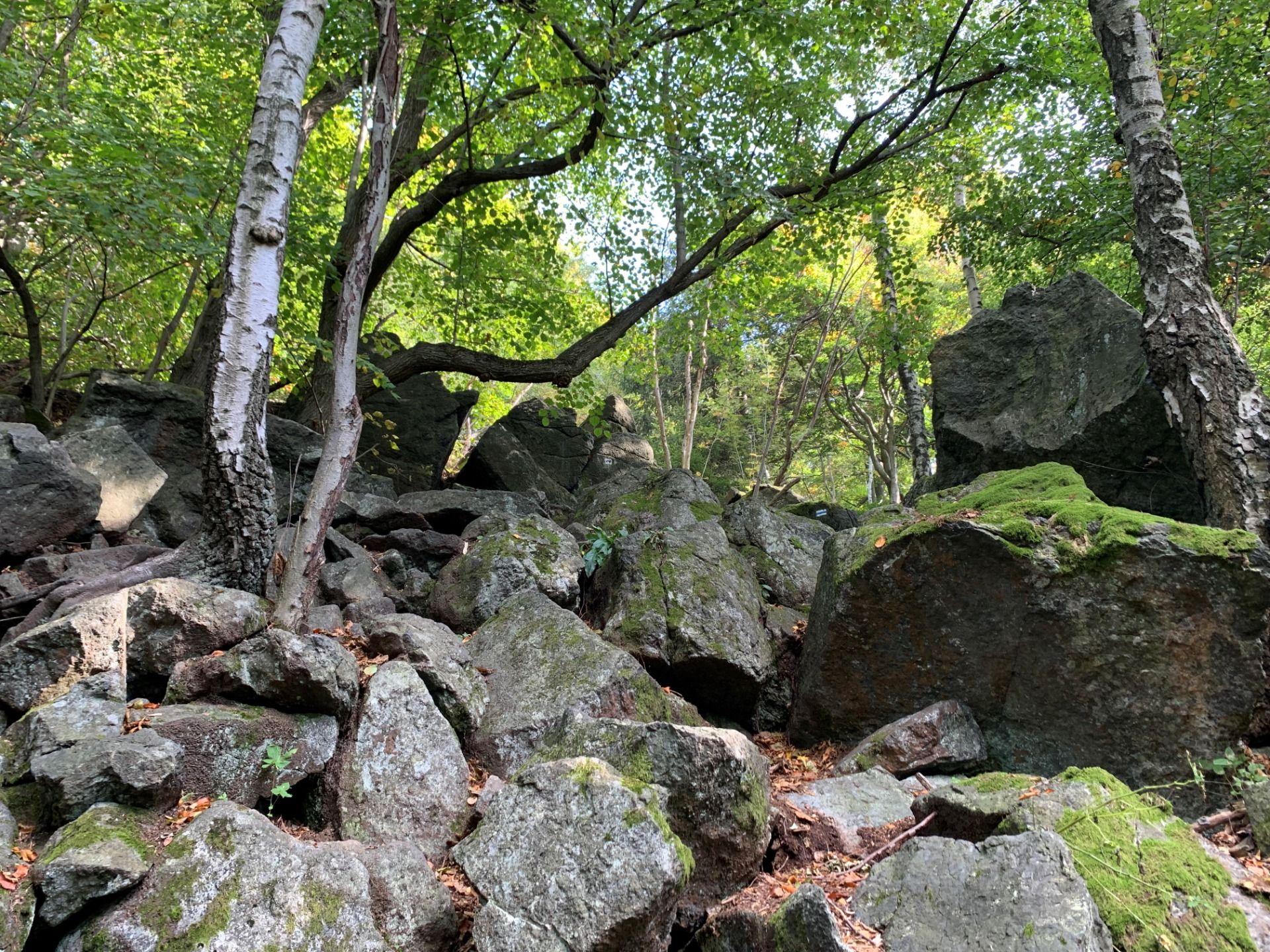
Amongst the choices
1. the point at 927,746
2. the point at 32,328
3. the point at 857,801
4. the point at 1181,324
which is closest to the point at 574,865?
the point at 857,801

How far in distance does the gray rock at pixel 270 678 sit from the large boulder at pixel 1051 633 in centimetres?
389

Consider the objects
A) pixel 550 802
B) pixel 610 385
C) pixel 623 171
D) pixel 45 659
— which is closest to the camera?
pixel 550 802

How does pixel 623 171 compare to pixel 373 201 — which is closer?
pixel 373 201

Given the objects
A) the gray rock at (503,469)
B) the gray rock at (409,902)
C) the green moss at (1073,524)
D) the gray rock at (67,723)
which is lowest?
the gray rock at (409,902)

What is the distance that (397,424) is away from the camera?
1154 centimetres

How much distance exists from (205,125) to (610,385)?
20.3 m

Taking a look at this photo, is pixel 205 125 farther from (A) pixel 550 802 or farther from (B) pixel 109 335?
(A) pixel 550 802

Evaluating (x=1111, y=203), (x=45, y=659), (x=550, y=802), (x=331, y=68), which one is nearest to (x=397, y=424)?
(x=331, y=68)

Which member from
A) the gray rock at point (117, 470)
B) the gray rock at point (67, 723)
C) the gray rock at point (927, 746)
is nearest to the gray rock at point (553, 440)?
the gray rock at point (117, 470)

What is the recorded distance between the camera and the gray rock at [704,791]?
341 centimetres

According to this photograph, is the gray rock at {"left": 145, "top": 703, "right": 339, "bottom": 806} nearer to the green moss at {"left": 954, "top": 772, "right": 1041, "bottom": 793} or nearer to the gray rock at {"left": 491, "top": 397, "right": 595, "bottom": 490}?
the green moss at {"left": 954, "top": 772, "right": 1041, "bottom": 793}

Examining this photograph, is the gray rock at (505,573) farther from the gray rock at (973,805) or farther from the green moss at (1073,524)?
the gray rock at (973,805)

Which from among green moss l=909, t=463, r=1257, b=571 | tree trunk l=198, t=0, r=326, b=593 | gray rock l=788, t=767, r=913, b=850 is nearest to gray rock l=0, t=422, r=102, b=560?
tree trunk l=198, t=0, r=326, b=593

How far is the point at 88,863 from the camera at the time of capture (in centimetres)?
245
